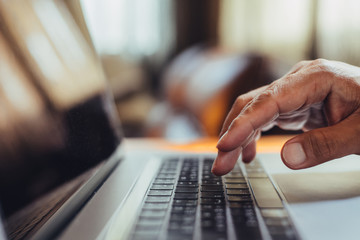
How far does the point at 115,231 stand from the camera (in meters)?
0.31

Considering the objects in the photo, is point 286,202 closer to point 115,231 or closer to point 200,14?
point 115,231

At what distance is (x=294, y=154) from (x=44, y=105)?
293 millimetres

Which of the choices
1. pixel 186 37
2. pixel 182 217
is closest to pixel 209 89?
pixel 182 217

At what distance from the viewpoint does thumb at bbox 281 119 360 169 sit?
0.38m

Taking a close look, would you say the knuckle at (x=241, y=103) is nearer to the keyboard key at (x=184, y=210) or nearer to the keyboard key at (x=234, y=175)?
the keyboard key at (x=234, y=175)

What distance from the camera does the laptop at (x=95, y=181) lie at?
299mm

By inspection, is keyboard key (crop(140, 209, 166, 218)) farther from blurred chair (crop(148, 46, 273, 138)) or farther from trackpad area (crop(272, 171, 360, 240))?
blurred chair (crop(148, 46, 273, 138))

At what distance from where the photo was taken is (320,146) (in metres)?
0.38

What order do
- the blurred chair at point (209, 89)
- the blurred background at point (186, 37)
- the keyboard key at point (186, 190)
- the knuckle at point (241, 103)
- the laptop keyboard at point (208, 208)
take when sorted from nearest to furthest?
1. the laptop keyboard at point (208, 208)
2. the keyboard key at point (186, 190)
3. the knuckle at point (241, 103)
4. the blurred chair at point (209, 89)
5. the blurred background at point (186, 37)

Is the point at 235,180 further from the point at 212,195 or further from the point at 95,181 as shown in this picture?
the point at 95,181

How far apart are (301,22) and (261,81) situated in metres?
1.81

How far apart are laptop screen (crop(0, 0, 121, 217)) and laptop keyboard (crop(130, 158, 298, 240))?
11 centimetres

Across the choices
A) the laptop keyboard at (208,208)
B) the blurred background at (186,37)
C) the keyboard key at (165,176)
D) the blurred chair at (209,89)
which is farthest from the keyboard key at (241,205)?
the blurred background at (186,37)

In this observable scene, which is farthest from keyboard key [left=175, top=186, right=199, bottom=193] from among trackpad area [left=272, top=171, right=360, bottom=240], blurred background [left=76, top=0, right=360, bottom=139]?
blurred background [left=76, top=0, right=360, bottom=139]
